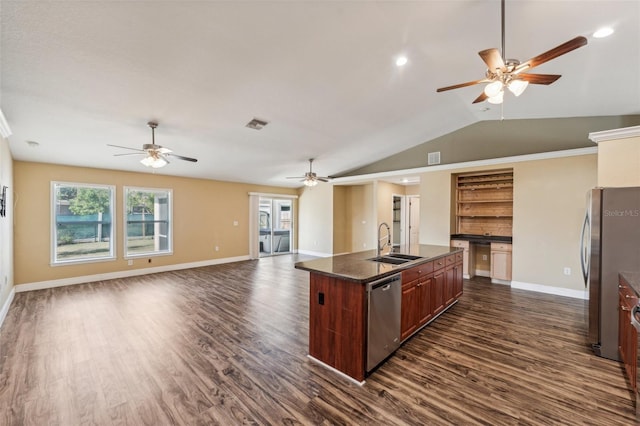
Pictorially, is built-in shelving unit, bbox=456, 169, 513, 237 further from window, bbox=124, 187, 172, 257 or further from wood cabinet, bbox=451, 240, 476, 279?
window, bbox=124, 187, 172, 257

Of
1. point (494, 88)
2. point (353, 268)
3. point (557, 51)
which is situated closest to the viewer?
Result: point (557, 51)

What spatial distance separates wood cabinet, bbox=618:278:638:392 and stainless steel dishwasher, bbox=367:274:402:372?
65.0 inches

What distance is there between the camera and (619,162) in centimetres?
322

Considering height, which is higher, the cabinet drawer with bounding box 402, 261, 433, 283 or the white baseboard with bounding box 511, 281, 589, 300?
the cabinet drawer with bounding box 402, 261, 433, 283

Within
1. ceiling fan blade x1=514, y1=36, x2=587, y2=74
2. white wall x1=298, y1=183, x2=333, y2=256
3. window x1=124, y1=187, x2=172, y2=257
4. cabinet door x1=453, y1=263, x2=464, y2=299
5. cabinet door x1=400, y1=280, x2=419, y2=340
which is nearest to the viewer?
ceiling fan blade x1=514, y1=36, x2=587, y2=74

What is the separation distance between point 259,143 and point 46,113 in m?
2.91

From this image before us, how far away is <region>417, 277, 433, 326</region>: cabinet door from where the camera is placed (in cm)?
305

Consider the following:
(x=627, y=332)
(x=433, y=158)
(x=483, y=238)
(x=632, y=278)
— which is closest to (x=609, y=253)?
(x=632, y=278)

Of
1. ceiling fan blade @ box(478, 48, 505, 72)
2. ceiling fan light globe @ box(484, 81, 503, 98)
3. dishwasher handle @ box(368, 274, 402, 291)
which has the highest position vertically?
ceiling fan blade @ box(478, 48, 505, 72)

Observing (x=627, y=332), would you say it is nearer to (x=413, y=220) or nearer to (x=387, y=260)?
(x=387, y=260)

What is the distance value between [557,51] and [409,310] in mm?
2511

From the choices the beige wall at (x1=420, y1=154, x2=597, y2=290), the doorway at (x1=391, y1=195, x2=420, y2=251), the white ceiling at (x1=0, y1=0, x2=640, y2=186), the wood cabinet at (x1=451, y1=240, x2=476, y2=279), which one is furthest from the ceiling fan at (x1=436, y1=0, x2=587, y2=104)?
the doorway at (x1=391, y1=195, x2=420, y2=251)

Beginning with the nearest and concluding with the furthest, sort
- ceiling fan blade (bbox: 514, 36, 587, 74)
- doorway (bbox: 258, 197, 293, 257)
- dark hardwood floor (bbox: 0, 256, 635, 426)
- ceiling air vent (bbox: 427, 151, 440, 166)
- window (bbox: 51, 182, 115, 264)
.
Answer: ceiling fan blade (bbox: 514, 36, 587, 74) < dark hardwood floor (bbox: 0, 256, 635, 426) < window (bbox: 51, 182, 115, 264) < ceiling air vent (bbox: 427, 151, 440, 166) < doorway (bbox: 258, 197, 293, 257)

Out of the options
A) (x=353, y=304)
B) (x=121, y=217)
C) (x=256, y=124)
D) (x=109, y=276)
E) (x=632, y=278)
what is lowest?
(x=109, y=276)
